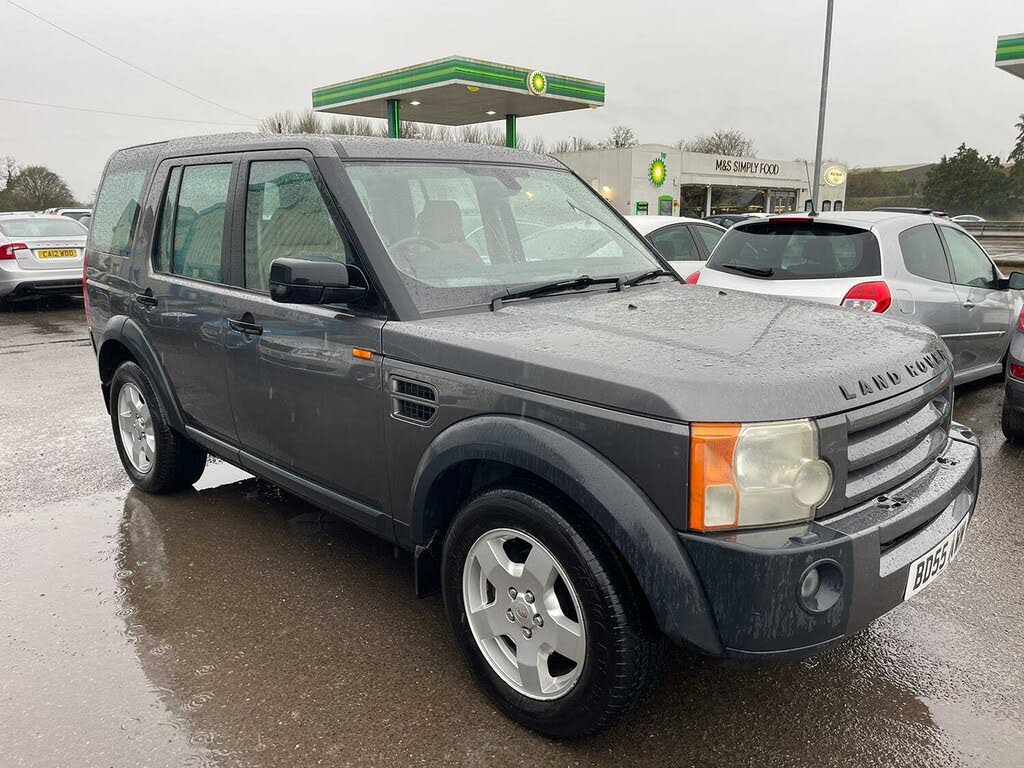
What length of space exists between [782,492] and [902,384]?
2.22 ft

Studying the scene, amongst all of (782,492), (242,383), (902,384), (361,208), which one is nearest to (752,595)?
(782,492)

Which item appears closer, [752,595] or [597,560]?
[752,595]

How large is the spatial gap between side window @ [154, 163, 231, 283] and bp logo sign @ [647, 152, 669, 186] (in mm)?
40622

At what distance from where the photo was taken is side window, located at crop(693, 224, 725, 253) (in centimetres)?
980

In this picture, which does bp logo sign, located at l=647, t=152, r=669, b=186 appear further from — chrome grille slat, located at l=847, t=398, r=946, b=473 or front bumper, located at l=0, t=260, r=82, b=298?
chrome grille slat, located at l=847, t=398, r=946, b=473

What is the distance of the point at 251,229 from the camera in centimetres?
354

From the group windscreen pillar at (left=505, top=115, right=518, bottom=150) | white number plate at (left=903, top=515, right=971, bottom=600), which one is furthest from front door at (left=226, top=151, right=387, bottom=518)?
windscreen pillar at (left=505, top=115, right=518, bottom=150)

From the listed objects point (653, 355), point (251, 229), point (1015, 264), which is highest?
point (251, 229)

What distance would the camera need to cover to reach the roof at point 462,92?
78.2 ft

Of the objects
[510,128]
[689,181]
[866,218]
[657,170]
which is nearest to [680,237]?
[866,218]

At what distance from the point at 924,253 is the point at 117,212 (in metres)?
5.73

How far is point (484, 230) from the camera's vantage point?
332cm

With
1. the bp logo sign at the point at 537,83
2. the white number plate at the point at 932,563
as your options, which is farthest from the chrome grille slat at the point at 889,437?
the bp logo sign at the point at 537,83

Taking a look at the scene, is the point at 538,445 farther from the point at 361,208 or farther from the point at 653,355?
the point at 361,208
